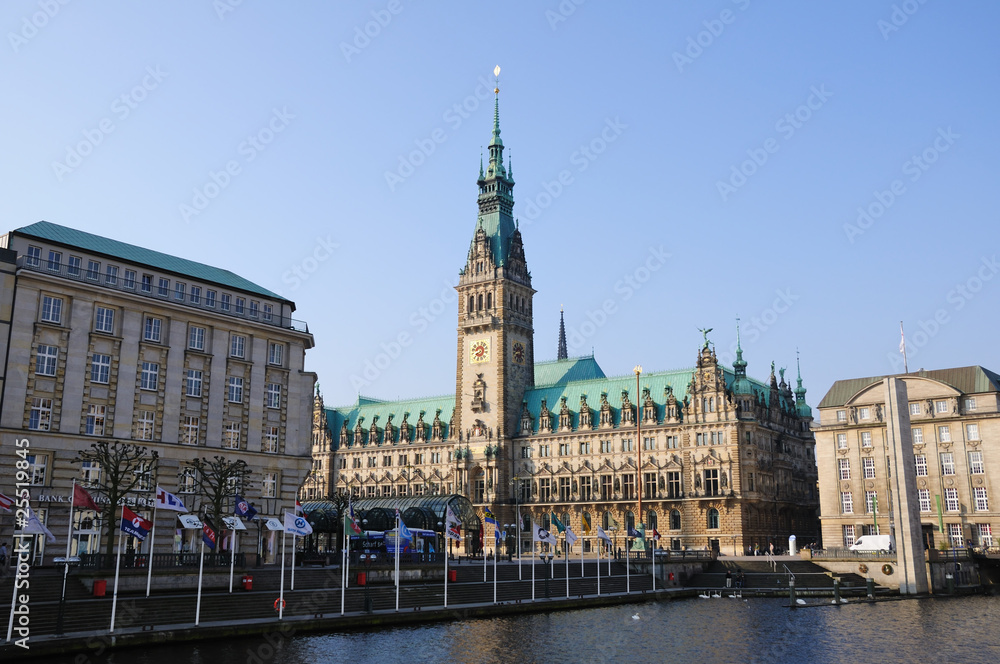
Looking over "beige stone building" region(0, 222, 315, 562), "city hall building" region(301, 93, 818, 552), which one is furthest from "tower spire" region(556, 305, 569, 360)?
"beige stone building" region(0, 222, 315, 562)

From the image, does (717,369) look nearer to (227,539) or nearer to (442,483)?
(442,483)

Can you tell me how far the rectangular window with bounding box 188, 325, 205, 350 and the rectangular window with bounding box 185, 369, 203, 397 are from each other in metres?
2.05

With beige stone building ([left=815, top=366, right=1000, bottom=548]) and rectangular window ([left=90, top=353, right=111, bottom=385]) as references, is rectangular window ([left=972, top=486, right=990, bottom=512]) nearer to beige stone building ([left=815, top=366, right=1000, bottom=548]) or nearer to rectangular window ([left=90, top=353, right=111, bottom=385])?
beige stone building ([left=815, top=366, right=1000, bottom=548])

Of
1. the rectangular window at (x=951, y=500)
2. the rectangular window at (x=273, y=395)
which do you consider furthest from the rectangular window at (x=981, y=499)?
the rectangular window at (x=273, y=395)

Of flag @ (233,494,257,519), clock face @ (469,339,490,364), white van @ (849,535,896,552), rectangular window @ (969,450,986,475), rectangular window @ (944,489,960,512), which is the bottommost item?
white van @ (849,535,896,552)

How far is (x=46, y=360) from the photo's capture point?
6688 centimetres

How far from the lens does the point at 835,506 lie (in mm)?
115250

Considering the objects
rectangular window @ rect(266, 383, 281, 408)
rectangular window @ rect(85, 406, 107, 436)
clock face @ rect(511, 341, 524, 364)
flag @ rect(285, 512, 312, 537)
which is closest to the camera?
flag @ rect(285, 512, 312, 537)

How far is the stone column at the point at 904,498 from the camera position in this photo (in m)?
83.8

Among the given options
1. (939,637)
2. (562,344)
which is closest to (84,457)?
(939,637)

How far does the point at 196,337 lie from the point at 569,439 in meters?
73.5

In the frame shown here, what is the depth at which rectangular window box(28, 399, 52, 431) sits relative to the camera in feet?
215

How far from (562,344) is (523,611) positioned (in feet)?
409

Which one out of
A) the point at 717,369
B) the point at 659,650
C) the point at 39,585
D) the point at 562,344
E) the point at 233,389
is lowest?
the point at 659,650
